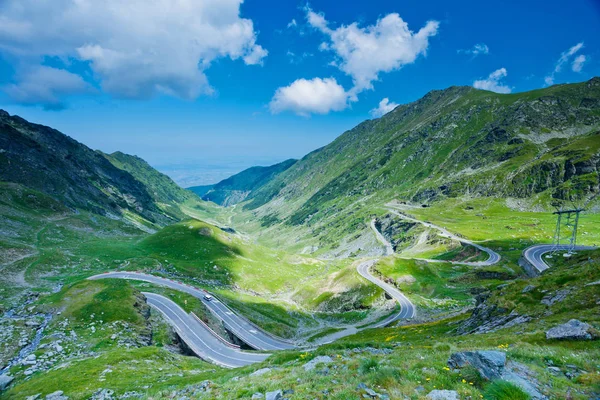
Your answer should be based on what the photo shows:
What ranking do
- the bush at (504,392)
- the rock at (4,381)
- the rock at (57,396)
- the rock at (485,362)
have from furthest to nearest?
1. the rock at (4,381)
2. the rock at (57,396)
3. the rock at (485,362)
4. the bush at (504,392)

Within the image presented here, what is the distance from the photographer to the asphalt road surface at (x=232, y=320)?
64.9m

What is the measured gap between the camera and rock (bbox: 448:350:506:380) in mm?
12700

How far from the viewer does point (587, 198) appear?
573ft

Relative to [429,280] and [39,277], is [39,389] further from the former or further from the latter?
[429,280]

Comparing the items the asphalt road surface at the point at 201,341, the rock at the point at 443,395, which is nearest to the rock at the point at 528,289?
the rock at the point at 443,395

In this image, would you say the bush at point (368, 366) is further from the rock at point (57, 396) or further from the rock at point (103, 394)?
the rock at point (57, 396)

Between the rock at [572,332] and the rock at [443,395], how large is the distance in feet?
41.7

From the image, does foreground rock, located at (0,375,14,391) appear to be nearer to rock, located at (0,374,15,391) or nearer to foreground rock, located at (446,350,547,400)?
rock, located at (0,374,15,391)

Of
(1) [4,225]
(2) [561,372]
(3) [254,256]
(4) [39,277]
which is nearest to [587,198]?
(3) [254,256]

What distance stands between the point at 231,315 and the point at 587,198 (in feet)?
692

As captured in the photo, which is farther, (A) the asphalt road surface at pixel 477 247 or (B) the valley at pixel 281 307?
(A) the asphalt road surface at pixel 477 247

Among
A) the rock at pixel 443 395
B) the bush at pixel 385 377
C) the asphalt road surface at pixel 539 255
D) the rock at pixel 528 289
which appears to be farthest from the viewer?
the asphalt road surface at pixel 539 255

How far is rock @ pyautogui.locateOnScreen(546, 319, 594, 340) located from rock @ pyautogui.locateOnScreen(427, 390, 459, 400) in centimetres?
1270

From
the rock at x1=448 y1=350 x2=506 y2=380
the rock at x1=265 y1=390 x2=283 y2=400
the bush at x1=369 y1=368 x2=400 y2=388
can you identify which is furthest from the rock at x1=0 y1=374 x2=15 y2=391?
the rock at x1=448 y1=350 x2=506 y2=380
